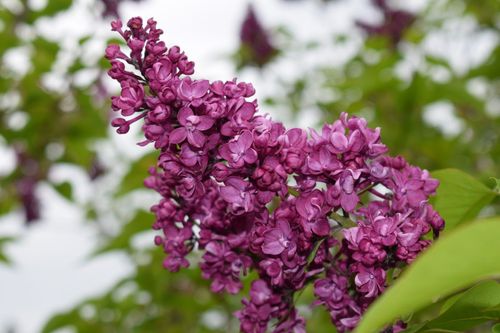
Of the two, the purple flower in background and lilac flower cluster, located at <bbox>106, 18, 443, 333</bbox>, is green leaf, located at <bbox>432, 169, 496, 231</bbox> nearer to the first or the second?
lilac flower cluster, located at <bbox>106, 18, 443, 333</bbox>

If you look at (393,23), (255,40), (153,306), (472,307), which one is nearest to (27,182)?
(153,306)

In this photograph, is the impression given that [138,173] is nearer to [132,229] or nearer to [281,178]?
[132,229]

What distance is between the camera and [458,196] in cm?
130

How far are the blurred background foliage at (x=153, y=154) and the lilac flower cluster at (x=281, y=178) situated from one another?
1.32 meters

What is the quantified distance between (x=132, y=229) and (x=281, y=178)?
5.96 feet

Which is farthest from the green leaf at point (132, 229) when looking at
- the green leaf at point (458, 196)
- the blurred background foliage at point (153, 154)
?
the green leaf at point (458, 196)

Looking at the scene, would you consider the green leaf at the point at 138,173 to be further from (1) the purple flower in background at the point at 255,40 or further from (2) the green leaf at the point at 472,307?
(2) the green leaf at the point at 472,307

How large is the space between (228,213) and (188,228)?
111 mm

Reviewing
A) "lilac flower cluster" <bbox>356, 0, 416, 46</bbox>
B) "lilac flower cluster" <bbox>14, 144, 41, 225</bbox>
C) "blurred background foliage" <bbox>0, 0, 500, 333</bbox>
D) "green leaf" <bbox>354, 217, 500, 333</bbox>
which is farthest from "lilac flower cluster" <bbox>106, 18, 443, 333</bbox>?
"lilac flower cluster" <bbox>356, 0, 416, 46</bbox>

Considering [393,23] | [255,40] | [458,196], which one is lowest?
[458,196]

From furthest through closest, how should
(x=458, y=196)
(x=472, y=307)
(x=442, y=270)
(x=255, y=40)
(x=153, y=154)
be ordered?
(x=255, y=40), (x=153, y=154), (x=458, y=196), (x=472, y=307), (x=442, y=270)

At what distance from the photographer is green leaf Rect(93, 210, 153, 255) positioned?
2707 millimetres

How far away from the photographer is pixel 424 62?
138 inches

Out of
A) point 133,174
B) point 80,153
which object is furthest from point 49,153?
point 133,174
